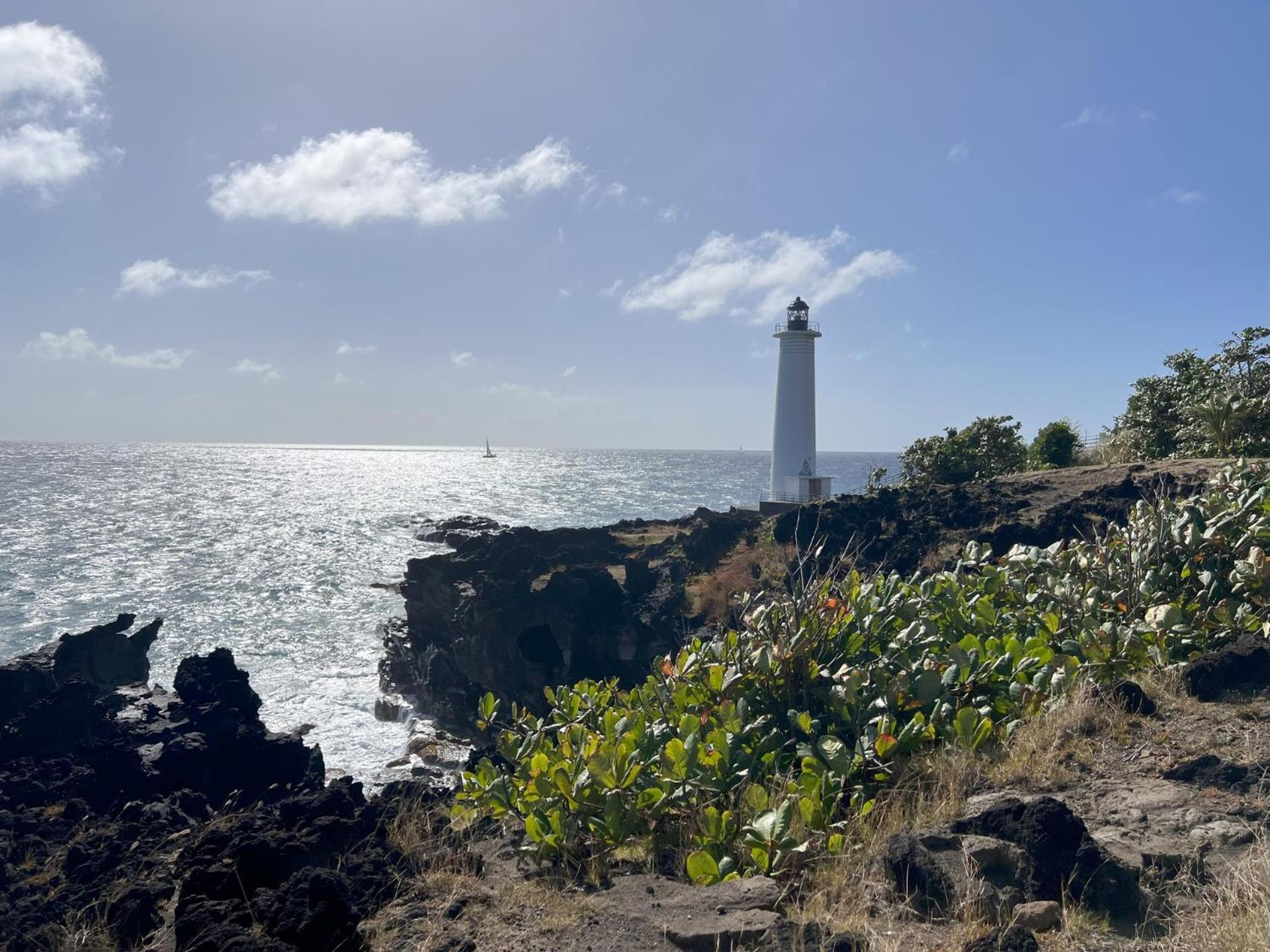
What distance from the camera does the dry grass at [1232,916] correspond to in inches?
116

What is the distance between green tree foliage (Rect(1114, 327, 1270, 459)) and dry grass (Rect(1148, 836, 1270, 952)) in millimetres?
20602

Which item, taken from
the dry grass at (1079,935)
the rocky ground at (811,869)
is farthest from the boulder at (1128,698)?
the dry grass at (1079,935)

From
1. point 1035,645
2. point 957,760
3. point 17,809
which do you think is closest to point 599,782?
point 957,760

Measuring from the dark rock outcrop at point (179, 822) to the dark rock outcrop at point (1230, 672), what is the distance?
5.47m

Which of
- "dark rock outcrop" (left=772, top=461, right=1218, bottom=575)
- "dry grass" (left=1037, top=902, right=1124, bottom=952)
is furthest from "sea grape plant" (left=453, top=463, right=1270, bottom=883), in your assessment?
"dark rock outcrop" (left=772, top=461, right=1218, bottom=575)

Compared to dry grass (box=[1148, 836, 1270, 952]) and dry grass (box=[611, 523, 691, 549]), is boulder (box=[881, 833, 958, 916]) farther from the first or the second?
dry grass (box=[611, 523, 691, 549])

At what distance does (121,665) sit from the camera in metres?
19.5

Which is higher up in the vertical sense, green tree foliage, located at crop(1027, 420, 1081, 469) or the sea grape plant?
green tree foliage, located at crop(1027, 420, 1081, 469)

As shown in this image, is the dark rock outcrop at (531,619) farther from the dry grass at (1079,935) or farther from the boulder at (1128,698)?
the dry grass at (1079,935)

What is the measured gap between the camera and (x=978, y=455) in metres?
29.6

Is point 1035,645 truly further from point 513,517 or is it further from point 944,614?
point 513,517

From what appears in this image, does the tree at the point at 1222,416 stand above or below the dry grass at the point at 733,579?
above

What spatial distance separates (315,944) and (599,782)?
1.68 meters

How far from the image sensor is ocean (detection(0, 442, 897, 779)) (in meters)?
26.3
